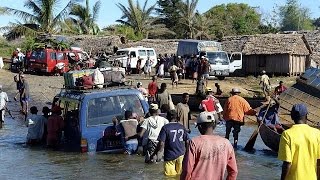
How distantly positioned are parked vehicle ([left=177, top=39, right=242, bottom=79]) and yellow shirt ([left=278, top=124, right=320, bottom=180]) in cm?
3032

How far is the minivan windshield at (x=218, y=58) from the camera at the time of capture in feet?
122

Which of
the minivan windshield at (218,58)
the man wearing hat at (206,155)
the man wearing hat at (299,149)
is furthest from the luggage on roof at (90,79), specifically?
the minivan windshield at (218,58)

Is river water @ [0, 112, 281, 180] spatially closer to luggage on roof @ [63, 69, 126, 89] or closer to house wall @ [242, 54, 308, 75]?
luggage on roof @ [63, 69, 126, 89]

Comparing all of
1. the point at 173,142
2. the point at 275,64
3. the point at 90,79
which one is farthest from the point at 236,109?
the point at 275,64

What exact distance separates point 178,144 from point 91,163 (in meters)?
3.95

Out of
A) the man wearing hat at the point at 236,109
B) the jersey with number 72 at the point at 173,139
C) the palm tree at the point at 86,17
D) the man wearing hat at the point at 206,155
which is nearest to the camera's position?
the man wearing hat at the point at 206,155

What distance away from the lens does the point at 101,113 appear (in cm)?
1330

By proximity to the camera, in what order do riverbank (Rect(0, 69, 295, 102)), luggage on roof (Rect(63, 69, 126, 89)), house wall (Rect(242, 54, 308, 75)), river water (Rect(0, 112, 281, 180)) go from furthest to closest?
house wall (Rect(242, 54, 308, 75)) → riverbank (Rect(0, 69, 295, 102)) → luggage on roof (Rect(63, 69, 126, 89)) → river water (Rect(0, 112, 281, 180))

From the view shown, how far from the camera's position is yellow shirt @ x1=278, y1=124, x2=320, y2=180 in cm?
607

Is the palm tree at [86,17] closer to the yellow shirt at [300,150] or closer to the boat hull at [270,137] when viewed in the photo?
the boat hull at [270,137]

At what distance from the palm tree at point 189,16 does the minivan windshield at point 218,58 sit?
2211 cm

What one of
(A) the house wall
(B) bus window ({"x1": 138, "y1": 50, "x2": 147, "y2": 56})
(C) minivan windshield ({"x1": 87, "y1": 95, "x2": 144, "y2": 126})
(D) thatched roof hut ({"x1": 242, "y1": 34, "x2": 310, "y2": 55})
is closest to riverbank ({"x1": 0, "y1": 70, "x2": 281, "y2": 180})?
(C) minivan windshield ({"x1": 87, "y1": 95, "x2": 144, "y2": 126})

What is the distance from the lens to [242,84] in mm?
35438

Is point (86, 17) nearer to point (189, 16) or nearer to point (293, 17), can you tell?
point (189, 16)
